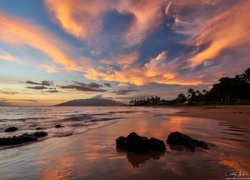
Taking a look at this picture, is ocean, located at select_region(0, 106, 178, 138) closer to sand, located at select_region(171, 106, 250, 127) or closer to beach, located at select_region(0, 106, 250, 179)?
beach, located at select_region(0, 106, 250, 179)

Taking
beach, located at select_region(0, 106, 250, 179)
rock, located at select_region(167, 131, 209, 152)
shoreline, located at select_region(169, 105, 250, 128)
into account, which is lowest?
beach, located at select_region(0, 106, 250, 179)

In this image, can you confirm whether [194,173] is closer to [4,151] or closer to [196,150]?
[196,150]

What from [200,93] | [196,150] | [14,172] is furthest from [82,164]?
[200,93]

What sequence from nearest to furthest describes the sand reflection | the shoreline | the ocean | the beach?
the beach → the sand reflection → the ocean → the shoreline

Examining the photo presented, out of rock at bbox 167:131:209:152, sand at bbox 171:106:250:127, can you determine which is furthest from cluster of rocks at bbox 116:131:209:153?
sand at bbox 171:106:250:127

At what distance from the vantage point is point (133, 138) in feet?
24.6

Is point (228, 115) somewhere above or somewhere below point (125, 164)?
above

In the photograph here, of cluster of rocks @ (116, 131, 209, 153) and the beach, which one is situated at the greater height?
cluster of rocks @ (116, 131, 209, 153)

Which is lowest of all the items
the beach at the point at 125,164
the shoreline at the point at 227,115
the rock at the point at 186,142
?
the beach at the point at 125,164

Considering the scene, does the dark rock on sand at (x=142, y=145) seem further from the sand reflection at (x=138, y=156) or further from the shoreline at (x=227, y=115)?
the shoreline at (x=227, y=115)

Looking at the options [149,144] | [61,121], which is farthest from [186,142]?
[61,121]

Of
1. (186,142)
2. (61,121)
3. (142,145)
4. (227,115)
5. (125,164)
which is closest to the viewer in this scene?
(125,164)

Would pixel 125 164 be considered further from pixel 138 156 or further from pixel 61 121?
pixel 61 121

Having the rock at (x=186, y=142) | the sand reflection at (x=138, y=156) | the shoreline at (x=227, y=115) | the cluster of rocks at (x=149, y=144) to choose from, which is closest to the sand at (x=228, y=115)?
the shoreline at (x=227, y=115)
